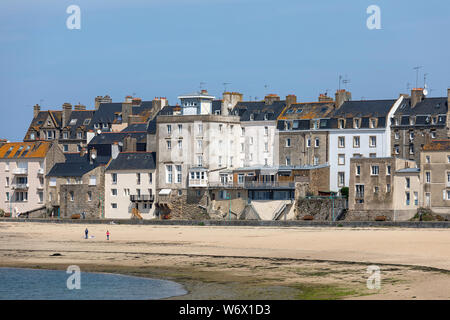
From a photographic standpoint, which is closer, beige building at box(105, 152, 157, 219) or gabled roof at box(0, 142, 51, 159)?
beige building at box(105, 152, 157, 219)

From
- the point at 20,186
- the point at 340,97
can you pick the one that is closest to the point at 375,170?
the point at 340,97

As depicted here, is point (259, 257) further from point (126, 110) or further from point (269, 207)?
point (126, 110)

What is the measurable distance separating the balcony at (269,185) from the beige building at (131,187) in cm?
918

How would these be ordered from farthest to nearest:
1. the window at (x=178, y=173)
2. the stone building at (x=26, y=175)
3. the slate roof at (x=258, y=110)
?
the stone building at (x=26, y=175) → the slate roof at (x=258, y=110) → the window at (x=178, y=173)

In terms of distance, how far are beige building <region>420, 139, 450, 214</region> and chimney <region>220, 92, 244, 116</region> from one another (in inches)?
900

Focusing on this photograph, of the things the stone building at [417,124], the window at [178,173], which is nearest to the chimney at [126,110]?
the window at [178,173]

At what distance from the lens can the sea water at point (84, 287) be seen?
38062 millimetres

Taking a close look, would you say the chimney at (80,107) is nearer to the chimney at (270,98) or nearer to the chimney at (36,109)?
the chimney at (36,109)

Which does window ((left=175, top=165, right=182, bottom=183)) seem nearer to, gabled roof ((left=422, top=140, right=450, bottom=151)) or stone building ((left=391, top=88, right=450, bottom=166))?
stone building ((left=391, top=88, right=450, bottom=166))

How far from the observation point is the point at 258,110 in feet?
301

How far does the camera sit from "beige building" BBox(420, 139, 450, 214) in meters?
75.1

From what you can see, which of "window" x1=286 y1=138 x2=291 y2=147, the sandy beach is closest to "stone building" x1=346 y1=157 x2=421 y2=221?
the sandy beach

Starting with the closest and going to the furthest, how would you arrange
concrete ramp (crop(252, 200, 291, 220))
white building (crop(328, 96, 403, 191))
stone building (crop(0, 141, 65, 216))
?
concrete ramp (crop(252, 200, 291, 220)), white building (crop(328, 96, 403, 191)), stone building (crop(0, 141, 65, 216))

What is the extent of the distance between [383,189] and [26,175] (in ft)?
118
